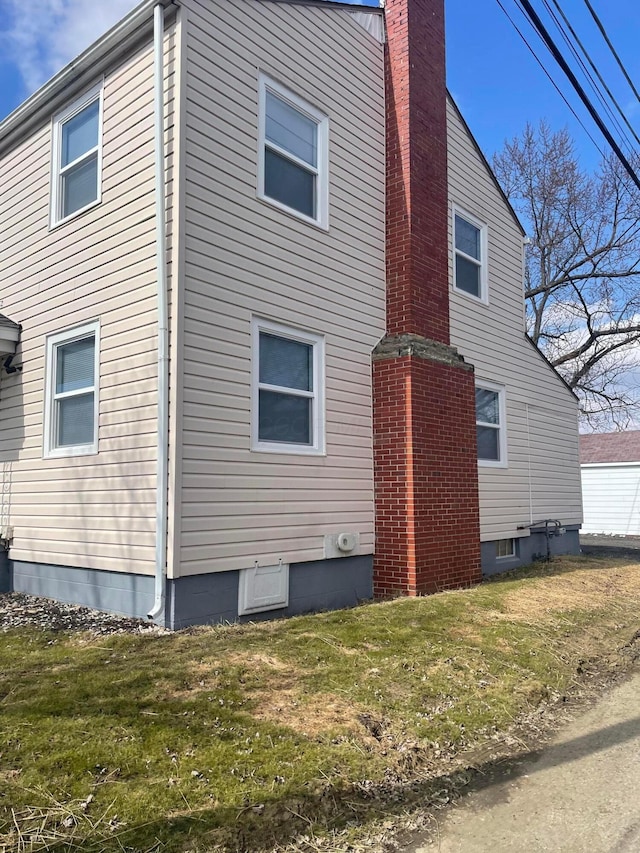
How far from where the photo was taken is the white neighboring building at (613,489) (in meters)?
24.8

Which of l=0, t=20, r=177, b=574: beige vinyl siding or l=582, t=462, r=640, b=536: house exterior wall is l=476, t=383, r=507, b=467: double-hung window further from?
l=582, t=462, r=640, b=536: house exterior wall

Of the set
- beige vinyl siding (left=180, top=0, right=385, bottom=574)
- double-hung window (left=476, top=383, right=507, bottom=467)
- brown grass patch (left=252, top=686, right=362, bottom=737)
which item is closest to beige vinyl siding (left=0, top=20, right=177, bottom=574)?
beige vinyl siding (left=180, top=0, right=385, bottom=574)

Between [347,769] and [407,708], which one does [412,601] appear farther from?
[347,769]

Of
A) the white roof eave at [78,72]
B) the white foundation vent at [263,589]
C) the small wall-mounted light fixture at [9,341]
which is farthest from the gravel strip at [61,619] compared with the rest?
the white roof eave at [78,72]

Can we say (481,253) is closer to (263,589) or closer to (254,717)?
(263,589)

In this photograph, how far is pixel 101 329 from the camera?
22.9 feet

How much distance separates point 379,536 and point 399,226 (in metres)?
4.01

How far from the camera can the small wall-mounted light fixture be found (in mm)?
8234

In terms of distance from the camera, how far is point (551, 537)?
40.7 feet

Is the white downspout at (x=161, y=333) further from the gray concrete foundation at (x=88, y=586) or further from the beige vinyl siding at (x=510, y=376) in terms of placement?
the beige vinyl siding at (x=510, y=376)

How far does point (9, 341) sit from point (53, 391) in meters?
1.26

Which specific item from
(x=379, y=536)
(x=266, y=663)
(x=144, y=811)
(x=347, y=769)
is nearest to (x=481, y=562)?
(x=379, y=536)

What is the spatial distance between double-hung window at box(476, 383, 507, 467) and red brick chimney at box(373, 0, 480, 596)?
1370 millimetres

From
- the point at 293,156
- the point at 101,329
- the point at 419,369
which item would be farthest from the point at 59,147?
the point at 419,369
